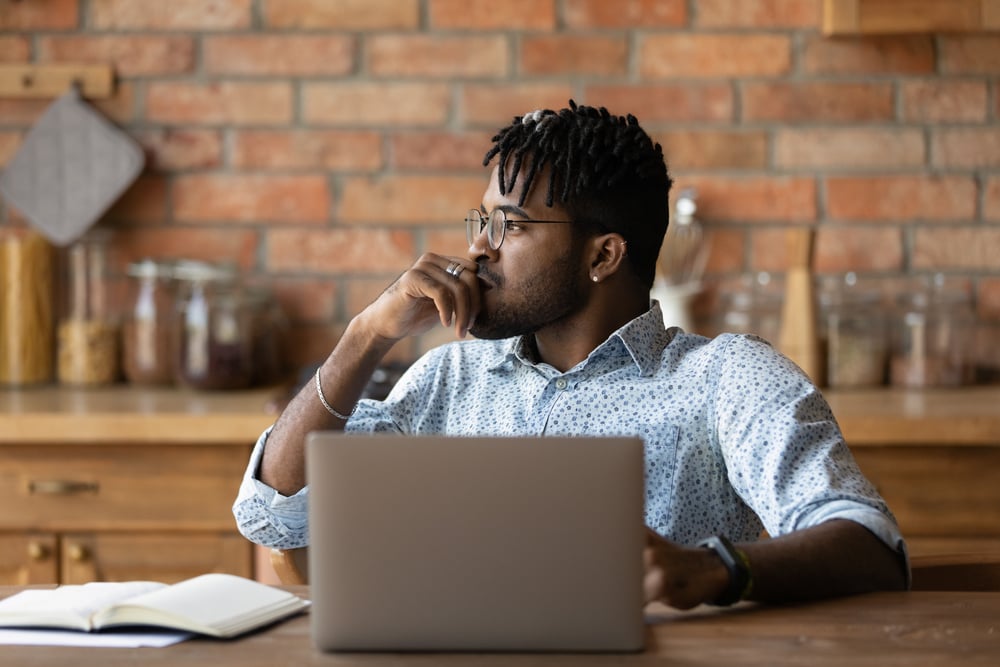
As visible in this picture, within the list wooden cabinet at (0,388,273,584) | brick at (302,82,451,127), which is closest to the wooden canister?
wooden cabinet at (0,388,273,584)

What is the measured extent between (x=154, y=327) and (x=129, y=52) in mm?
604

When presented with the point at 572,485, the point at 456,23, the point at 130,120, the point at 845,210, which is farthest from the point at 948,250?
the point at 572,485

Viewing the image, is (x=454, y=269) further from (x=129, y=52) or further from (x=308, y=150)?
(x=129, y=52)

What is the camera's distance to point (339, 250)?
2.68 metres

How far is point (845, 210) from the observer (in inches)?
104

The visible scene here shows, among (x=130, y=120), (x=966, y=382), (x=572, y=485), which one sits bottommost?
(x=966, y=382)

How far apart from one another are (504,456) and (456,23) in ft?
6.12

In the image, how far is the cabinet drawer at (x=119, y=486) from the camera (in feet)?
7.26

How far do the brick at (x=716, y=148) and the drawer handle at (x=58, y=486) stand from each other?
1.33 meters

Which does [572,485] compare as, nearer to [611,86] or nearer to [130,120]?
[611,86]

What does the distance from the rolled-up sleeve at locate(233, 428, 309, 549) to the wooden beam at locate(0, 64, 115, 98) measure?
4.55ft

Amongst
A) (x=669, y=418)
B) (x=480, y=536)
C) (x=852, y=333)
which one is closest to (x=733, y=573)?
(x=480, y=536)

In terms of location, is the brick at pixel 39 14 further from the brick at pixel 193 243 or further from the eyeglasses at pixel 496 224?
the eyeglasses at pixel 496 224

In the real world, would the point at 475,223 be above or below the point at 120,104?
below
